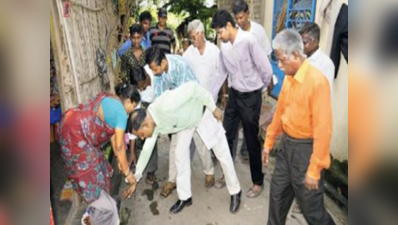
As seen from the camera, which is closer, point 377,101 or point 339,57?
point 377,101

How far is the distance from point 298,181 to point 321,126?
463 mm

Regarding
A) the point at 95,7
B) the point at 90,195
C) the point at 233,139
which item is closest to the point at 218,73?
the point at 233,139

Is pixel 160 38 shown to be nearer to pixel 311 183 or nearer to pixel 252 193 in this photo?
pixel 252 193

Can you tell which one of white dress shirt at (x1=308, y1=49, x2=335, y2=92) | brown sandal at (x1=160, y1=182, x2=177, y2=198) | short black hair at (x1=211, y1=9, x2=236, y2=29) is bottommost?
brown sandal at (x1=160, y1=182, x2=177, y2=198)

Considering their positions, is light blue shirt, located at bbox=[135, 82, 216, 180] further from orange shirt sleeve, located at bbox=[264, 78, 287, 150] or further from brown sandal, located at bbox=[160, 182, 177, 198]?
brown sandal, located at bbox=[160, 182, 177, 198]

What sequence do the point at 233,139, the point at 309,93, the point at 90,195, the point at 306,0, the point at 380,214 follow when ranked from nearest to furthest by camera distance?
the point at 380,214 → the point at 309,93 → the point at 90,195 → the point at 233,139 → the point at 306,0

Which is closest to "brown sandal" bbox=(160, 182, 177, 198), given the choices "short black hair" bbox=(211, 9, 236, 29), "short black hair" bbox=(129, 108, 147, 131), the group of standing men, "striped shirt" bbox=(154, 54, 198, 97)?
the group of standing men

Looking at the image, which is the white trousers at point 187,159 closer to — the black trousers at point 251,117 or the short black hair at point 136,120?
the black trousers at point 251,117

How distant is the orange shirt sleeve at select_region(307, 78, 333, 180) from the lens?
6.57 ft

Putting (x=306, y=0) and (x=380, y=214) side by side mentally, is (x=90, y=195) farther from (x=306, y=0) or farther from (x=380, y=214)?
(x=306, y=0)

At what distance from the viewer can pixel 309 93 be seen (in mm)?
2047

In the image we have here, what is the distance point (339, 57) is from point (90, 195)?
2868mm

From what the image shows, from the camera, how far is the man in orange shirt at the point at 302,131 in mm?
2021

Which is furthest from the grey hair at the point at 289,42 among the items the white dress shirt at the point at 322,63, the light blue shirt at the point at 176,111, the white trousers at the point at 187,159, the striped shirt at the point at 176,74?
the striped shirt at the point at 176,74
